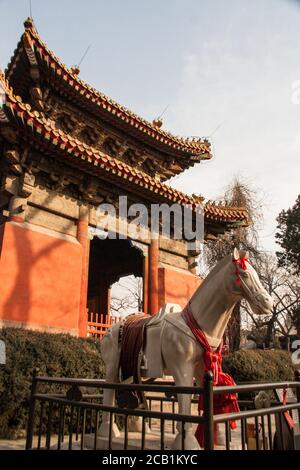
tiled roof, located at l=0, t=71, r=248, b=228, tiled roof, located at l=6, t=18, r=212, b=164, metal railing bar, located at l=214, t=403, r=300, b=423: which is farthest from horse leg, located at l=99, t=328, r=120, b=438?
tiled roof, located at l=6, t=18, r=212, b=164

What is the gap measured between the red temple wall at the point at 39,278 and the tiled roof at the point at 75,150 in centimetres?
184

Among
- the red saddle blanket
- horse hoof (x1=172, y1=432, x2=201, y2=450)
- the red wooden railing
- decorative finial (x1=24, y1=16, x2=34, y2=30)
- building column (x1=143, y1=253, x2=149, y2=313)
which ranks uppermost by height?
decorative finial (x1=24, y1=16, x2=34, y2=30)

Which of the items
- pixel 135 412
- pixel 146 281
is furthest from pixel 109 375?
pixel 146 281

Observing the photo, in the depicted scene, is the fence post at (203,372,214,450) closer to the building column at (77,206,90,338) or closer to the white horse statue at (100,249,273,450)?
the white horse statue at (100,249,273,450)

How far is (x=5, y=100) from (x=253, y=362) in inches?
346

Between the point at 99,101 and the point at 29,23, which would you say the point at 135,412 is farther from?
the point at 99,101

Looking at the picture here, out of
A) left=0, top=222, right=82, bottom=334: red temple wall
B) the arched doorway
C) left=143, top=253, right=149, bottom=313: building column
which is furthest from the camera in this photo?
the arched doorway

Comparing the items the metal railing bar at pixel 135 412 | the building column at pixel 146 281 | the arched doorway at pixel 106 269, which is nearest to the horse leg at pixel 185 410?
the metal railing bar at pixel 135 412

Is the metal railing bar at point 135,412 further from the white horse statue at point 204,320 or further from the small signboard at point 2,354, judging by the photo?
the small signboard at point 2,354

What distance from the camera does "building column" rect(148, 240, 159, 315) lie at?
411 inches

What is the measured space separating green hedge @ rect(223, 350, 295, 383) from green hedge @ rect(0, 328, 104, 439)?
14.9 ft
